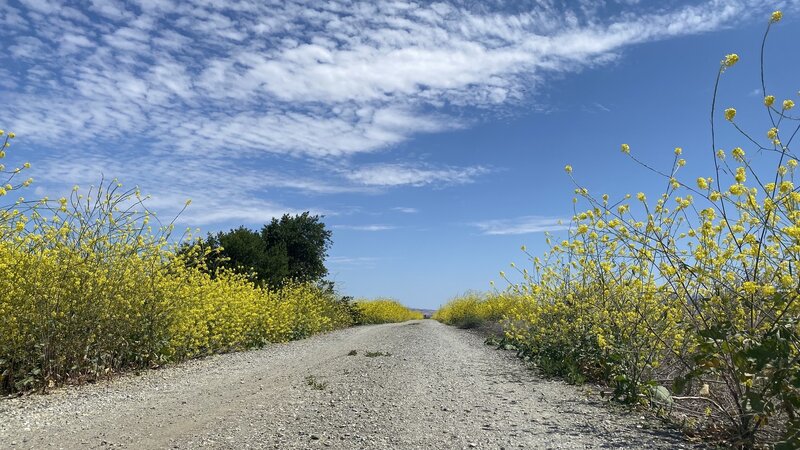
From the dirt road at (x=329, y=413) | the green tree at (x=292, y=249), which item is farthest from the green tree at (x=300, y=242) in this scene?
the dirt road at (x=329, y=413)

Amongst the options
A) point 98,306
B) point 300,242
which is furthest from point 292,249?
point 98,306

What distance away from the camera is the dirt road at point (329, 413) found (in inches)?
163

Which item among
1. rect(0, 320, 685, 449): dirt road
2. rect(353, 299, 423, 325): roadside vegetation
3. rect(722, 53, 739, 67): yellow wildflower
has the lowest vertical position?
rect(0, 320, 685, 449): dirt road

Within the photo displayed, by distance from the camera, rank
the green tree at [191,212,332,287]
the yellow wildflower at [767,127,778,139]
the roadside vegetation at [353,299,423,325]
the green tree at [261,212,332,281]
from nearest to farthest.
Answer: the yellow wildflower at [767,127,778,139], the green tree at [191,212,332,287], the green tree at [261,212,332,281], the roadside vegetation at [353,299,423,325]

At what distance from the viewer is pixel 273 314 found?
569 inches

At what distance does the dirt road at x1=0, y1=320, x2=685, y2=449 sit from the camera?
13.6 feet

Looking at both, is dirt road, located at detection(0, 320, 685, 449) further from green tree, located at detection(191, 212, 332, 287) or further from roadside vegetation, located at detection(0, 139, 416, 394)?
green tree, located at detection(191, 212, 332, 287)

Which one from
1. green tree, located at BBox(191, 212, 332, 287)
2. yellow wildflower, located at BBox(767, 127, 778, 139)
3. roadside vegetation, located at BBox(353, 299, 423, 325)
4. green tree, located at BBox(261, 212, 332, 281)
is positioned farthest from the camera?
roadside vegetation, located at BBox(353, 299, 423, 325)

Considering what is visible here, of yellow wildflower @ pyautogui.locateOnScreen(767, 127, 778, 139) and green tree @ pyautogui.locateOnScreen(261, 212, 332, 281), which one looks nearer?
yellow wildflower @ pyautogui.locateOnScreen(767, 127, 778, 139)

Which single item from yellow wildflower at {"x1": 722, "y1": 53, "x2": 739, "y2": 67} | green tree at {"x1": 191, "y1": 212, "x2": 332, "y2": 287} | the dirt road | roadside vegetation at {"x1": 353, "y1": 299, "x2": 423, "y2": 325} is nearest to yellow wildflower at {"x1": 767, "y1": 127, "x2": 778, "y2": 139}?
yellow wildflower at {"x1": 722, "y1": 53, "x2": 739, "y2": 67}

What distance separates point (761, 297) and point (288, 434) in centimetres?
353

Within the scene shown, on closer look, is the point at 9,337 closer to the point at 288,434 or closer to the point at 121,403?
the point at 121,403

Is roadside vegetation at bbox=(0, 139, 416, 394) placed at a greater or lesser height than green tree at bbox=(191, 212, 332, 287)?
lesser

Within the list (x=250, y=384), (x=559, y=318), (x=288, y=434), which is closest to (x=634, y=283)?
(x=559, y=318)
